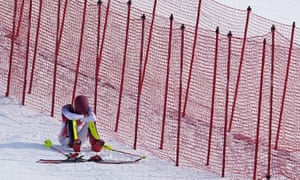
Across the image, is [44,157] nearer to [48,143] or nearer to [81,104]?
[48,143]

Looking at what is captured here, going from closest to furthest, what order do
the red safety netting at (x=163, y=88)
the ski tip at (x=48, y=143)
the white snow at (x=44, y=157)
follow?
1. the white snow at (x=44, y=157)
2. the ski tip at (x=48, y=143)
3. the red safety netting at (x=163, y=88)

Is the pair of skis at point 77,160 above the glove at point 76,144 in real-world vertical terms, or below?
below

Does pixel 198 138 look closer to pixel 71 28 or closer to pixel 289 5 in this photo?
pixel 71 28

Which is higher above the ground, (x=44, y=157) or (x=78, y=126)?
(x=78, y=126)

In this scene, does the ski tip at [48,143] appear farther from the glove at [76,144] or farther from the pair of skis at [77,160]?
the glove at [76,144]

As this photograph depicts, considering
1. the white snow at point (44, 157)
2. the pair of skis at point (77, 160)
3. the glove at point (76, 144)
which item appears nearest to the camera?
the white snow at point (44, 157)

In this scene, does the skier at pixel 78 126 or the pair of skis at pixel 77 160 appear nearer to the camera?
the pair of skis at pixel 77 160

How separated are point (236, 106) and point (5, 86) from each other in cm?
348

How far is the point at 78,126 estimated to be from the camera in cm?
1055

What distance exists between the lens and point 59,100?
12211mm

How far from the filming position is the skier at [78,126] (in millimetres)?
10422

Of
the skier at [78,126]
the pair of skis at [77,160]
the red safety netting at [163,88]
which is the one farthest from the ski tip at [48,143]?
the red safety netting at [163,88]

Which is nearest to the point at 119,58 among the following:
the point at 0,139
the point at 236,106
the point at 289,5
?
the point at 236,106

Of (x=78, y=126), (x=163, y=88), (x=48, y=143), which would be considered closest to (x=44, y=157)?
(x=48, y=143)
